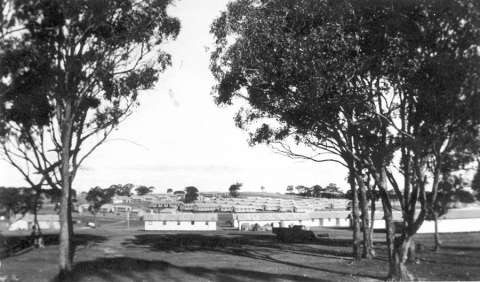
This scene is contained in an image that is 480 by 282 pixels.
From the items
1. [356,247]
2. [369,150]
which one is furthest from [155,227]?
[369,150]

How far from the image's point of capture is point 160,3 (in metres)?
25.9

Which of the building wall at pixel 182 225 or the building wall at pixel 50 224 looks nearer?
the building wall at pixel 182 225

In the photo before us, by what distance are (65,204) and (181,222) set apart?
206 feet

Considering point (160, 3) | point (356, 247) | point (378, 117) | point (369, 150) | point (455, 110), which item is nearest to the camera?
point (455, 110)

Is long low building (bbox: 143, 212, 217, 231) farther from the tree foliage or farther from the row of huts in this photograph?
the tree foliage

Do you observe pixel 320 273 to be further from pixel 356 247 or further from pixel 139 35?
pixel 139 35

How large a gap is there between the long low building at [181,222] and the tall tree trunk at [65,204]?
2357 inches

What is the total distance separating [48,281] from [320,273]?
13.2 meters

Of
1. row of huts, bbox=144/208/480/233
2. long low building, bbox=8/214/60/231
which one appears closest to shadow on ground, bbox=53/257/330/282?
row of huts, bbox=144/208/480/233

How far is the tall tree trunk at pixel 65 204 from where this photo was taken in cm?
2186

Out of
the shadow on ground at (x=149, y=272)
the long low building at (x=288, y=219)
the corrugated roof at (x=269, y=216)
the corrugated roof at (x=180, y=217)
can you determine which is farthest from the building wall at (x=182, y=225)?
the shadow on ground at (x=149, y=272)

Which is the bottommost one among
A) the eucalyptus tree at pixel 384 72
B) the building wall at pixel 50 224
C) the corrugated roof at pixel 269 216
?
the building wall at pixel 50 224

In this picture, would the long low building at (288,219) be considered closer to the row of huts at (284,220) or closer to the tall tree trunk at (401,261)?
the row of huts at (284,220)

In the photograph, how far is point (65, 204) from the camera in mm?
22469
